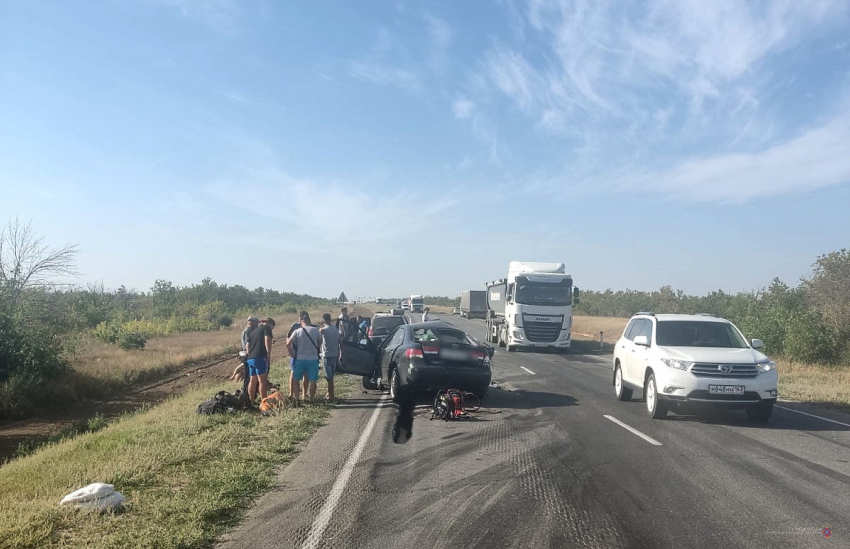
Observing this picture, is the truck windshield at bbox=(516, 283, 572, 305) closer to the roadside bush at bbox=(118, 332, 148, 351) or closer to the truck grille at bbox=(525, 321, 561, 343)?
the truck grille at bbox=(525, 321, 561, 343)

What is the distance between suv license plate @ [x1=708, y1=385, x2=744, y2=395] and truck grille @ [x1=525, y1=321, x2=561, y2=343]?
1584cm

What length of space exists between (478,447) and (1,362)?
46.8 ft

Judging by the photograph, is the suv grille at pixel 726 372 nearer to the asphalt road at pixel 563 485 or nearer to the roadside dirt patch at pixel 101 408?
the asphalt road at pixel 563 485

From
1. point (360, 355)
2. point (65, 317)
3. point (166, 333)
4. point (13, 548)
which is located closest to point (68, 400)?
point (65, 317)

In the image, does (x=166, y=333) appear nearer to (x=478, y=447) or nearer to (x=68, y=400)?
(x=68, y=400)

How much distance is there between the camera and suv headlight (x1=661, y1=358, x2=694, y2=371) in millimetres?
10711

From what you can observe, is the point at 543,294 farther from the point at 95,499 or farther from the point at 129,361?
the point at 95,499

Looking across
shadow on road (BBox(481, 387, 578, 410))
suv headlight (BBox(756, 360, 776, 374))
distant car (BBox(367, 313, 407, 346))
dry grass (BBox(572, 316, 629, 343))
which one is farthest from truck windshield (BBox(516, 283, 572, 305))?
dry grass (BBox(572, 316, 629, 343))

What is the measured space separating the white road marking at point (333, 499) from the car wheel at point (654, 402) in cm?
502

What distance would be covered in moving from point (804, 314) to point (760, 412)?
558 inches

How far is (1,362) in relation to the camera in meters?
16.9

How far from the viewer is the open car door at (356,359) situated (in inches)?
552

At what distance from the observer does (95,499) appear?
231 inches

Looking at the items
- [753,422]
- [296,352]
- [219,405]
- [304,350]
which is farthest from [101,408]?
[753,422]
